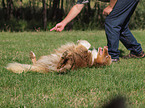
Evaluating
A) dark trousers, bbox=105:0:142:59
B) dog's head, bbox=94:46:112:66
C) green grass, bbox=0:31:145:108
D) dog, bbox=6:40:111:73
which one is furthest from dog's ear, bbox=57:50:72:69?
dark trousers, bbox=105:0:142:59

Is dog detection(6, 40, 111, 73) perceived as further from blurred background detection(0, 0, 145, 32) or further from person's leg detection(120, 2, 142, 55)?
blurred background detection(0, 0, 145, 32)

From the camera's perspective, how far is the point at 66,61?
2.73 meters

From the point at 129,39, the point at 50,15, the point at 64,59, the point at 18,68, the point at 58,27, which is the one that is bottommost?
the point at 50,15

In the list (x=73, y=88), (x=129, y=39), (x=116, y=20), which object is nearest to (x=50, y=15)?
(x=129, y=39)

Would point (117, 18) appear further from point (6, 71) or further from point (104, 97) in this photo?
point (6, 71)

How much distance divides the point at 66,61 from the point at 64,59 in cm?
6

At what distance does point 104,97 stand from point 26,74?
126cm

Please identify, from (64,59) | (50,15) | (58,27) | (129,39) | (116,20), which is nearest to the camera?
(64,59)

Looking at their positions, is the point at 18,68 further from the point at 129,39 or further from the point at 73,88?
the point at 129,39

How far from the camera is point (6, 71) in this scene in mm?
2922

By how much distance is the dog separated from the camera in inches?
108

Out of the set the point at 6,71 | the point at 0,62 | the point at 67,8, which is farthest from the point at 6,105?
the point at 67,8

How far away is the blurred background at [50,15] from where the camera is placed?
10.3 m

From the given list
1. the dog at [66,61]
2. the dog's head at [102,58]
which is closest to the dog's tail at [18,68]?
the dog at [66,61]
